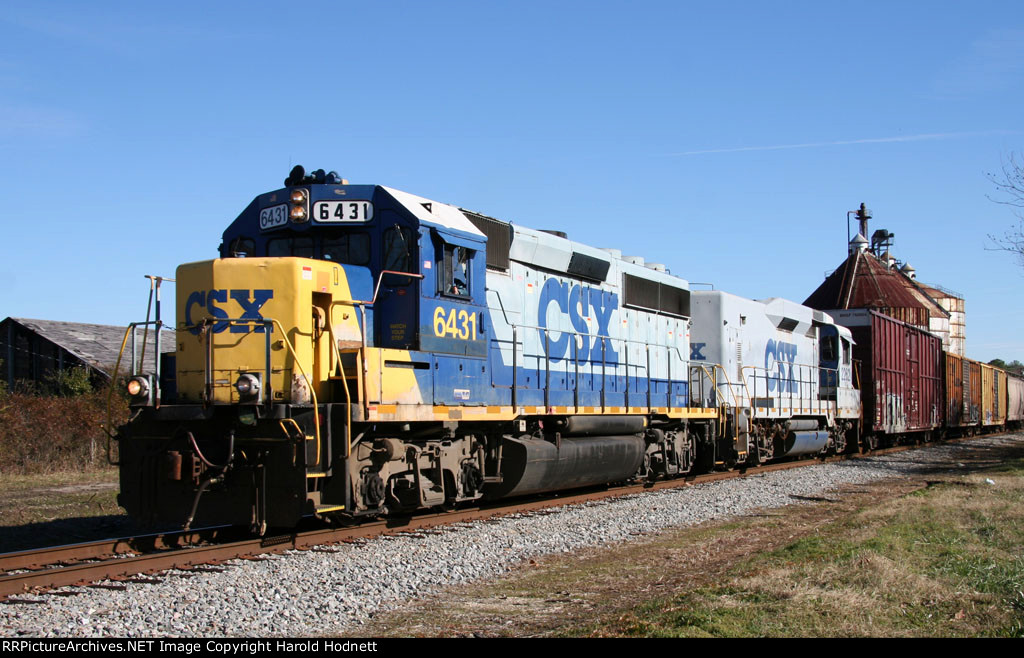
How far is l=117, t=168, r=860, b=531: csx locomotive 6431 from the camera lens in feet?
27.0

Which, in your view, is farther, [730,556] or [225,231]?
[225,231]

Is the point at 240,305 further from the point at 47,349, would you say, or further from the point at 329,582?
the point at 47,349

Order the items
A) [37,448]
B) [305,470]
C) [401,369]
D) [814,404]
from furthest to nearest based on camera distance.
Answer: [814,404]
[37,448]
[401,369]
[305,470]

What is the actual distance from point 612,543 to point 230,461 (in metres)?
4.05

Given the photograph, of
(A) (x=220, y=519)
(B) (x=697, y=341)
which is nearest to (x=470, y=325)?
(A) (x=220, y=519)

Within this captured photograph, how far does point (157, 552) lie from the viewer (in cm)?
854

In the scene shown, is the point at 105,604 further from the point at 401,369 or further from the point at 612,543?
the point at 612,543

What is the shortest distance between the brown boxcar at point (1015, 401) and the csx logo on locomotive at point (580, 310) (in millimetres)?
39201

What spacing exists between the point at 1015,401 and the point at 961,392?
16.8 m

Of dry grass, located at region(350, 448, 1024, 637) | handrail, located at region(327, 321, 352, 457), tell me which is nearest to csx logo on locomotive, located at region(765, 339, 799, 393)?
dry grass, located at region(350, 448, 1024, 637)

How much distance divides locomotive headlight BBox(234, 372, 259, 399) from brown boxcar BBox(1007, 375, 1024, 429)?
4613 centimetres

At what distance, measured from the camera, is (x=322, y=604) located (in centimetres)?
632

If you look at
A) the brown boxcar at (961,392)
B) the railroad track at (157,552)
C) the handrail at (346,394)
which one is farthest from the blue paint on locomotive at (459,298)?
the brown boxcar at (961,392)

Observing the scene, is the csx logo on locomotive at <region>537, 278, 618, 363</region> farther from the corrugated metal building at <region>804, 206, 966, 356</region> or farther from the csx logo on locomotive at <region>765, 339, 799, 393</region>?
the corrugated metal building at <region>804, 206, 966, 356</region>
